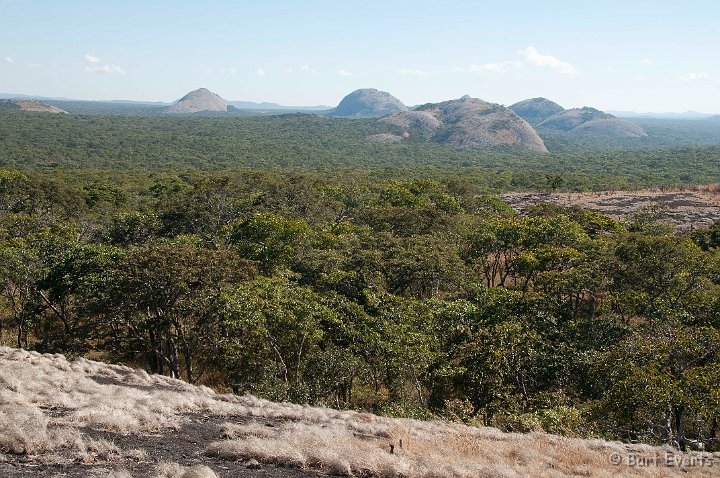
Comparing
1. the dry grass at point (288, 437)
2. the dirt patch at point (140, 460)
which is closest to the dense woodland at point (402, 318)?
the dry grass at point (288, 437)

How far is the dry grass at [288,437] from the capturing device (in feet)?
32.0

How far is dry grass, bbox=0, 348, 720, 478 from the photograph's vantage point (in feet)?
32.0

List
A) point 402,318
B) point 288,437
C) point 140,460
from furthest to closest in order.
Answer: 1. point 402,318
2. point 288,437
3. point 140,460

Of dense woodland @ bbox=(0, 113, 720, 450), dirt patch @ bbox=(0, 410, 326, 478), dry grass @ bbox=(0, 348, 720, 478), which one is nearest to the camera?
dirt patch @ bbox=(0, 410, 326, 478)

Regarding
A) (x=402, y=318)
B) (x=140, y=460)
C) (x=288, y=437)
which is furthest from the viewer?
(x=402, y=318)

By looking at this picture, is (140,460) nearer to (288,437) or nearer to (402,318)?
(288,437)

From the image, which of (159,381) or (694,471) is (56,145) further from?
(694,471)

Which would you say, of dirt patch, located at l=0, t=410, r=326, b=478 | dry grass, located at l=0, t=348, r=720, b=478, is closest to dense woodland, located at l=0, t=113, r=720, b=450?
dry grass, located at l=0, t=348, r=720, b=478

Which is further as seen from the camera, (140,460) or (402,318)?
(402,318)

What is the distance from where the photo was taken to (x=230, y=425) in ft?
38.8

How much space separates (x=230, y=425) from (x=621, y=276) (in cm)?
2032

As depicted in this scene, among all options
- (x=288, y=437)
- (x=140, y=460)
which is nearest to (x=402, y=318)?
(x=288, y=437)

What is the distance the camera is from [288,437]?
11.1 metres

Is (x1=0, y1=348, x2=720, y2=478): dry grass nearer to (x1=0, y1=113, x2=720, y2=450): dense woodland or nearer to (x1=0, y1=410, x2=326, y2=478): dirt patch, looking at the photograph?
(x1=0, y1=410, x2=326, y2=478): dirt patch
